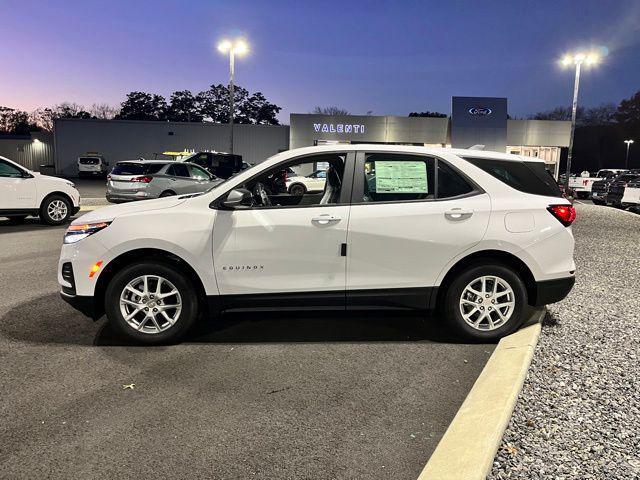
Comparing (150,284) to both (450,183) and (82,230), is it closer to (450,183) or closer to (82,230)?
(82,230)

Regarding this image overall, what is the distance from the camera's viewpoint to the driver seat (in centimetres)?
477

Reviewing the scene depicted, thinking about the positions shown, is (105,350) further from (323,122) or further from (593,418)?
(323,122)

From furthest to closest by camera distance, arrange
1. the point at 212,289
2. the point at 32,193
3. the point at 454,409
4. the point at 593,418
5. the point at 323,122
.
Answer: the point at 323,122 → the point at 32,193 → the point at 212,289 → the point at 454,409 → the point at 593,418

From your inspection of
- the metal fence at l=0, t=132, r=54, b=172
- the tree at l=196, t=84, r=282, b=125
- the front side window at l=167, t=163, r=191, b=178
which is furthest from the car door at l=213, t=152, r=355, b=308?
the tree at l=196, t=84, r=282, b=125

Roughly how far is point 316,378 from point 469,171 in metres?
2.29

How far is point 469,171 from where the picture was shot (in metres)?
4.78

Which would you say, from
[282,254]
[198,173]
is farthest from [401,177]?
[198,173]

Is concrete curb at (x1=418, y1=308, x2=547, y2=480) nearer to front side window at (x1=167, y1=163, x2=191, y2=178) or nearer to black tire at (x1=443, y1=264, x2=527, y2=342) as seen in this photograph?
black tire at (x1=443, y1=264, x2=527, y2=342)

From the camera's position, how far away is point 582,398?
3.55m

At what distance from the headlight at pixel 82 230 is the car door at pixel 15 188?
8892mm

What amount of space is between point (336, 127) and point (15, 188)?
3286 cm

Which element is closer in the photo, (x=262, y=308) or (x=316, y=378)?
(x=316, y=378)

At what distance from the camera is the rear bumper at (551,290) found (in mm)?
4770

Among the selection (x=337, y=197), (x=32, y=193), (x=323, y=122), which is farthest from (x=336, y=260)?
(x=323, y=122)
